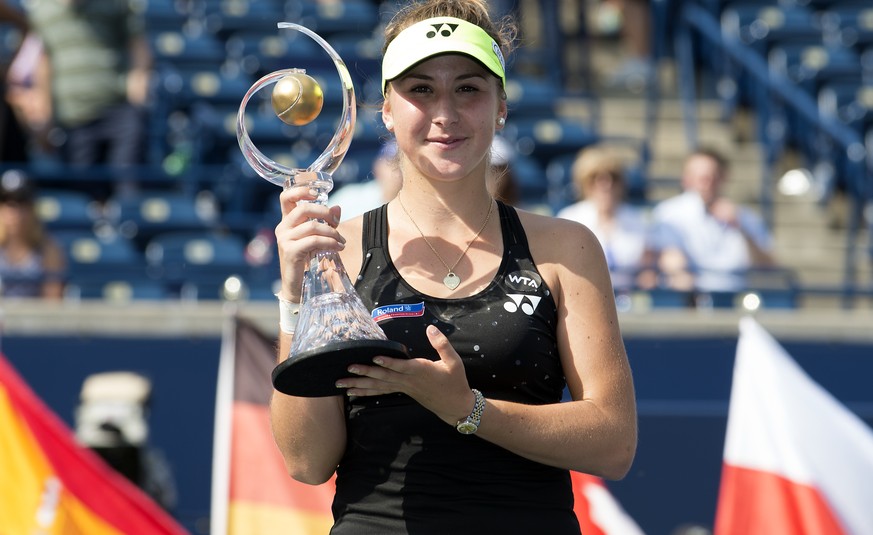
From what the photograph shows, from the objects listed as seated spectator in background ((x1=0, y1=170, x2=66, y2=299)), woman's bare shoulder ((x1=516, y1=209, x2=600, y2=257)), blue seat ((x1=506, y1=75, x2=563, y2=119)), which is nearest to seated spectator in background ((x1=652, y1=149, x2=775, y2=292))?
blue seat ((x1=506, y1=75, x2=563, y2=119))

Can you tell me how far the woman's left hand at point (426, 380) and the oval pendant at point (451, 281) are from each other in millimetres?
229

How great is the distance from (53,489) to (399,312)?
1.87 metres

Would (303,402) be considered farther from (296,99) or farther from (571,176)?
(571,176)

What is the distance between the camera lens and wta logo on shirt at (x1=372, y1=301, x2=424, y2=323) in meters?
2.18

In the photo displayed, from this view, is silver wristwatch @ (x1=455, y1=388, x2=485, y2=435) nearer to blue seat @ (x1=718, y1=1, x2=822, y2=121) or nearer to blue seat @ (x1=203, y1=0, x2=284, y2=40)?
blue seat @ (x1=203, y1=0, x2=284, y2=40)

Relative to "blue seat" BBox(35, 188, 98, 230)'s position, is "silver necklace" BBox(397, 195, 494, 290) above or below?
below

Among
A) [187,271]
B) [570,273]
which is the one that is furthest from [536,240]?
[187,271]

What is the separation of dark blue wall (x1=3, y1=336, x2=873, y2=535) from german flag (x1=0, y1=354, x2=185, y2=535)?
162cm

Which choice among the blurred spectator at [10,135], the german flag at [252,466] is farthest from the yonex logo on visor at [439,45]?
the blurred spectator at [10,135]

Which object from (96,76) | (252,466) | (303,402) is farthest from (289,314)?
(96,76)

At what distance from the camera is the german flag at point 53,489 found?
363cm

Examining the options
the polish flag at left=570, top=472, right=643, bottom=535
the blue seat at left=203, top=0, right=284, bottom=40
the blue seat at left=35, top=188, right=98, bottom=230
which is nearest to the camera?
the polish flag at left=570, top=472, right=643, bottom=535

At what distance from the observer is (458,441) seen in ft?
7.13

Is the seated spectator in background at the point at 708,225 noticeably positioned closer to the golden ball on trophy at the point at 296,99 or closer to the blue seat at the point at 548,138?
the blue seat at the point at 548,138
